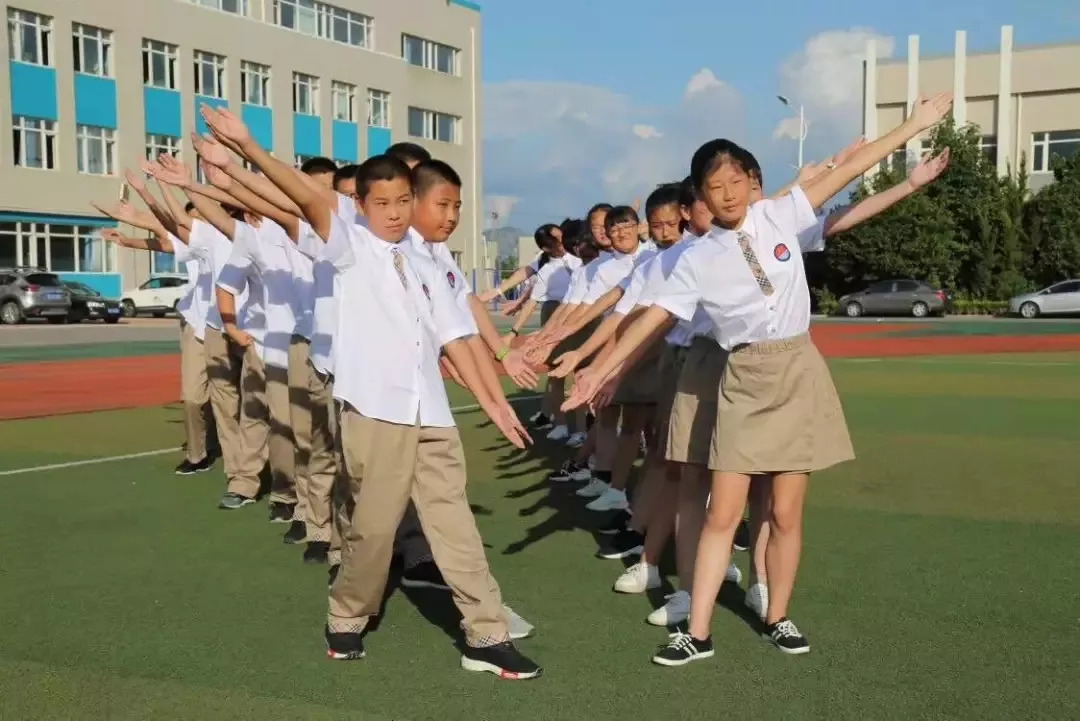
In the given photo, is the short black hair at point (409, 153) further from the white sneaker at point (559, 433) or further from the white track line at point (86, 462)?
the white sneaker at point (559, 433)

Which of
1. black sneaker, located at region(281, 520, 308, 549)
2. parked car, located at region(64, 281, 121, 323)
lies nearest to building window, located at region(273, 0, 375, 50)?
parked car, located at region(64, 281, 121, 323)

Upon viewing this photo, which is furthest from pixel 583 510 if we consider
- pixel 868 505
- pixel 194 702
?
pixel 194 702

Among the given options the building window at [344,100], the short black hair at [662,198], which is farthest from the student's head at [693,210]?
the building window at [344,100]

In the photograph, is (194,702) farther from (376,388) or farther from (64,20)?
(64,20)

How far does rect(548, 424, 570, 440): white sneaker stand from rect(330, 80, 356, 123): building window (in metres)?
44.2

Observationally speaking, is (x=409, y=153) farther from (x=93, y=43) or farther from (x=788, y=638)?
(x=93, y=43)

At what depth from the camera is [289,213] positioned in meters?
4.71

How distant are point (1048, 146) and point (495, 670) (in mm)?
58613

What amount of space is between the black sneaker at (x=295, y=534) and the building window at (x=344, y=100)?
4771 centimetres

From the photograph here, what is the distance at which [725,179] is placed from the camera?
4.26m

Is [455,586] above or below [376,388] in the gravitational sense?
below

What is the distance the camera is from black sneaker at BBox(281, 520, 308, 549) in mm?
6301

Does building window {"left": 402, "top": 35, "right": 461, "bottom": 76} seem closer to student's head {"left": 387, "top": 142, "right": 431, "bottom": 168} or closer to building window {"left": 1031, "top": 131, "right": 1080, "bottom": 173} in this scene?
building window {"left": 1031, "top": 131, "right": 1080, "bottom": 173}

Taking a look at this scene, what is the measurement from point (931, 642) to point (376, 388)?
2397mm
